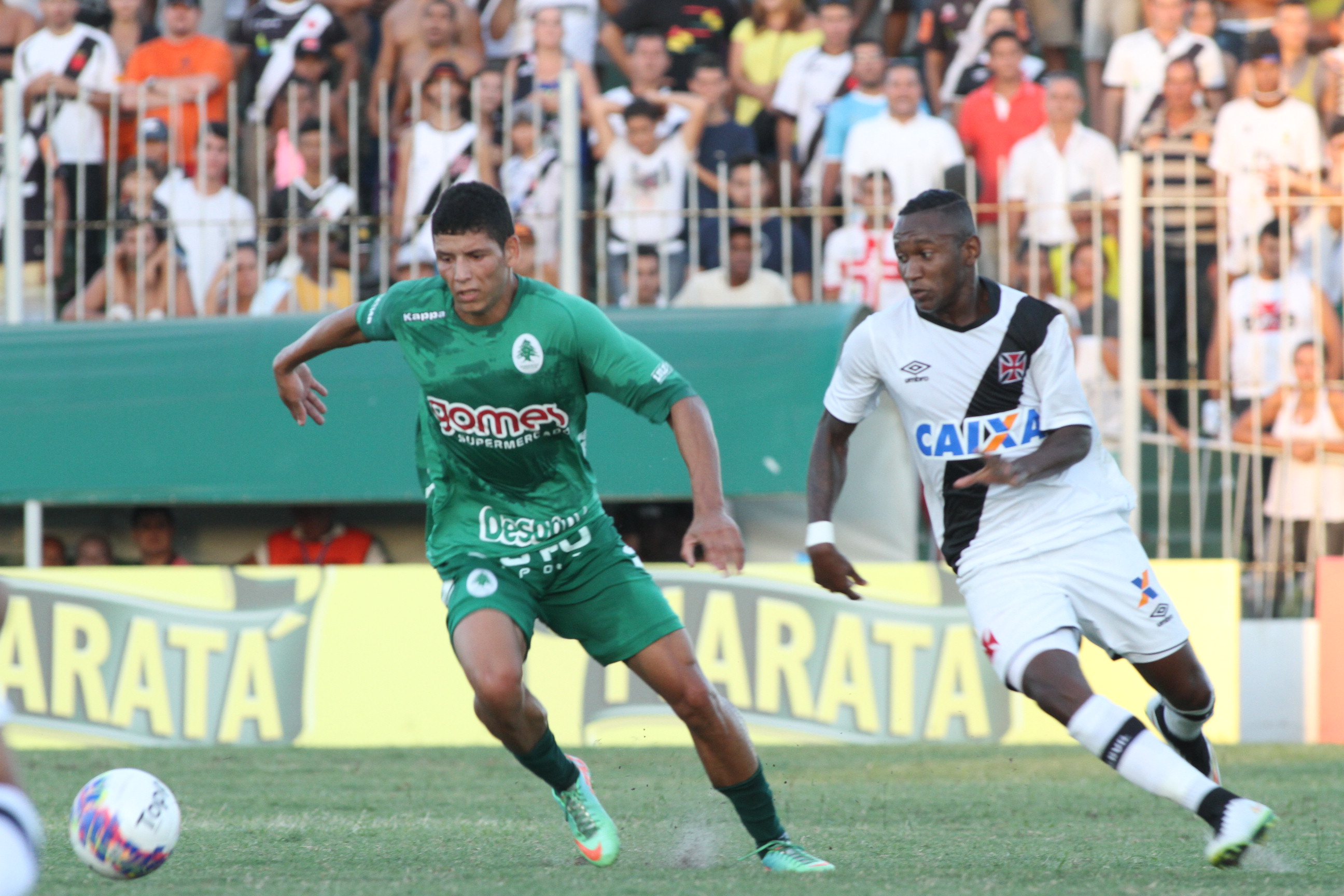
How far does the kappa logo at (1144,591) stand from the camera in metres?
5.84

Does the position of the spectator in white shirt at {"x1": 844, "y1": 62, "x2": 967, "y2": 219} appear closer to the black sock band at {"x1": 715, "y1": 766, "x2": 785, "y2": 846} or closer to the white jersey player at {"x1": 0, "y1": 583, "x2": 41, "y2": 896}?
the black sock band at {"x1": 715, "y1": 766, "x2": 785, "y2": 846}

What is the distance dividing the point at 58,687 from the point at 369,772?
9.65 feet

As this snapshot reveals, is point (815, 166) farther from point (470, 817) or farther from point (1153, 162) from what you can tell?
point (470, 817)

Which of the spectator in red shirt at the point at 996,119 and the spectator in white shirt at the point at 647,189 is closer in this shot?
the spectator in red shirt at the point at 996,119

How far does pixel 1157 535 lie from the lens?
40.1 feet

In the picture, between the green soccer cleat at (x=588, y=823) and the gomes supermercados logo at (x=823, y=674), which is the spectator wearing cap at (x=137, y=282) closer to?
the gomes supermercados logo at (x=823, y=674)

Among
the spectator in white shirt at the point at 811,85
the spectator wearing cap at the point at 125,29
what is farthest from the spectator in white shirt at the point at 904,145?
the spectator wearing cap at the point at 125,29

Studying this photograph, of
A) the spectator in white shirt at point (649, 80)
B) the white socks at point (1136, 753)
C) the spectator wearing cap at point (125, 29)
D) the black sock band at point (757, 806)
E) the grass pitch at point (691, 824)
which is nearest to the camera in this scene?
the white socks at point (1136, 753)

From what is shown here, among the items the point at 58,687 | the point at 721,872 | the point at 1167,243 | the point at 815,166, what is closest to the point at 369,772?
the point at 58,687

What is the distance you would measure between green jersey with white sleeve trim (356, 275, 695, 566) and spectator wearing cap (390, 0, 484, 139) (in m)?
7.63

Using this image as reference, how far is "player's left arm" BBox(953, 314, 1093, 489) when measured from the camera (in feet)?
18.9

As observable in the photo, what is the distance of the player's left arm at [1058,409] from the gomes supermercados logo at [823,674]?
5.34 m

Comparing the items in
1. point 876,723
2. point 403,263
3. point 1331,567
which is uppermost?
point 403,263

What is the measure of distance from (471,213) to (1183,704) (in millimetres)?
3016
